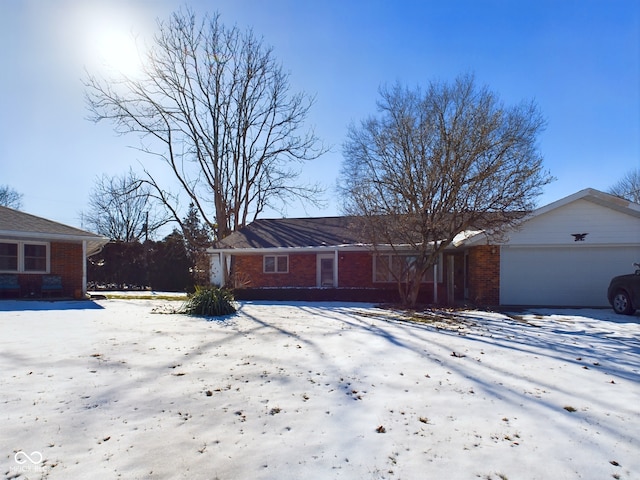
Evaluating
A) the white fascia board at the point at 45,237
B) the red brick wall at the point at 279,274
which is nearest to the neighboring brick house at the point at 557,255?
the red brick wall at the point at 279,274

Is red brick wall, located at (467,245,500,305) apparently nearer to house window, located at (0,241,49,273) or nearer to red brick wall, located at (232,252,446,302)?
red brick wall, located at (232,252,446,302)

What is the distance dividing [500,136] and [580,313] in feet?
18.8

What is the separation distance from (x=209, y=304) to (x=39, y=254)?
8937 mm

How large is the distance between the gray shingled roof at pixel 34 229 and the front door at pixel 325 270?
899cm

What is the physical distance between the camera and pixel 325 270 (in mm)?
18781

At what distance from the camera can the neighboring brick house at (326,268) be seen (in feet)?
53.7

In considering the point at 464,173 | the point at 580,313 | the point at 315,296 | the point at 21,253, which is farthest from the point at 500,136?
the point at 21,253

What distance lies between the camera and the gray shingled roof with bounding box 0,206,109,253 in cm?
1399

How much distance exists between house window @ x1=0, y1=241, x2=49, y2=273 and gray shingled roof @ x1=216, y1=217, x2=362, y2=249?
6.94 m

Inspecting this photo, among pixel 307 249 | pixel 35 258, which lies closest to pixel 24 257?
pixel 35 258

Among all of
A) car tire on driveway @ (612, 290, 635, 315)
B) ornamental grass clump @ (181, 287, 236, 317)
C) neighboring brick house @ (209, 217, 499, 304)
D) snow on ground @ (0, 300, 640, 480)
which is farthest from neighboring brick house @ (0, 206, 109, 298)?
car tire on driveway @ (612, 290, 635, 315)

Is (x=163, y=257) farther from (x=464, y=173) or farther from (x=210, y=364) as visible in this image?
(x=210, y=364)

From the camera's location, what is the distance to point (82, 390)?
4215 mm

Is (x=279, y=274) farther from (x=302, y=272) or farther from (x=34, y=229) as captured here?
(x=34, y=229)
